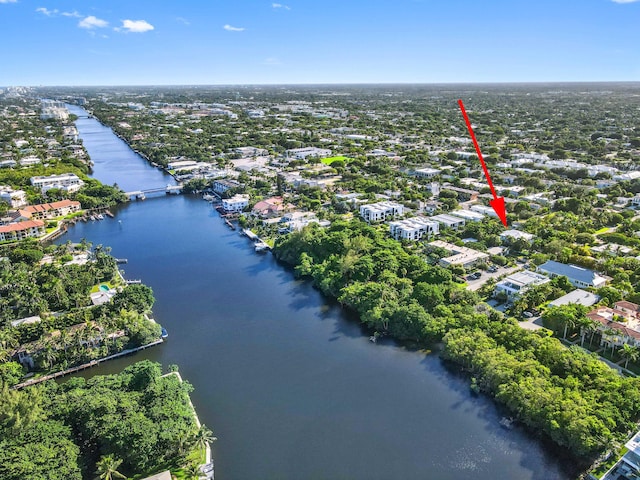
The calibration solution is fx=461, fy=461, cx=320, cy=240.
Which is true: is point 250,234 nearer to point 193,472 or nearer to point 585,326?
point 193,472

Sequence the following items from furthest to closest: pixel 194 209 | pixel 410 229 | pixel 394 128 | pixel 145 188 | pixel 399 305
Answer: pixel 394 128 < pixel 145 188 < pixel 194 209 < pixel 410 229 < pixel 399 305

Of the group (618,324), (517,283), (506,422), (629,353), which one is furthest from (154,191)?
(629,353)

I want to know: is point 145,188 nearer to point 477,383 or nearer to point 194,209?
point 194,209

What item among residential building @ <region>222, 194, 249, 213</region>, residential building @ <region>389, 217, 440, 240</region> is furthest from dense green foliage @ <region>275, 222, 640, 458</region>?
residential building @ <region>222, 194, 249, 213</region>

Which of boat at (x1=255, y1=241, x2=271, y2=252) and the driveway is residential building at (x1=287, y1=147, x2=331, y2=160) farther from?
the driveway

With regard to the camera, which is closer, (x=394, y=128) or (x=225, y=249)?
(x=225, y=249)

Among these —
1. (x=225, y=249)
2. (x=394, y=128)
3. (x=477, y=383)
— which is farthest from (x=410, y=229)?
(x=394, y=128)
